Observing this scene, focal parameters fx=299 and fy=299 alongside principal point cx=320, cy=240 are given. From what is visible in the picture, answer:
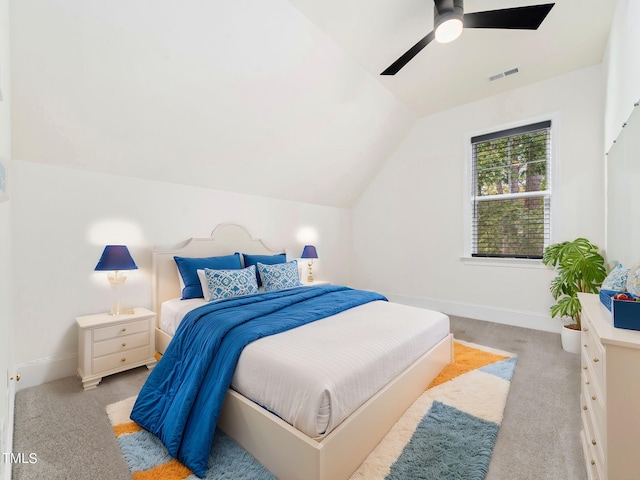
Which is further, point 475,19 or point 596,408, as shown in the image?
point 475,19

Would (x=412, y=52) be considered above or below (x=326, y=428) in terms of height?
above

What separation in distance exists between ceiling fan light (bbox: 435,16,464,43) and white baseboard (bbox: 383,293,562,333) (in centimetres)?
315

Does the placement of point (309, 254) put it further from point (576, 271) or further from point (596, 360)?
point (596, 360)

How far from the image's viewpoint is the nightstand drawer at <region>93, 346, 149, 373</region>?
89.7 inches

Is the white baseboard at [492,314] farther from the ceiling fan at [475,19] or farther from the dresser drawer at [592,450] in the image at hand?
the ceiling fan at [475,19]

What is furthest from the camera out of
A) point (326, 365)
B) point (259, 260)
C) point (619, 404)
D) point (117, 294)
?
point (259, 260)

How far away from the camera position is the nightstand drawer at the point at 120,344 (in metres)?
2.29

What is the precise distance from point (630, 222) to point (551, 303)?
186 centimetres

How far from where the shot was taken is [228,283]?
2746 millimetres

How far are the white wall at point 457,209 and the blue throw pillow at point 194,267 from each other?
2681 millimetres

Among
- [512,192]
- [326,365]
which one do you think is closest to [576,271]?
[512,192]

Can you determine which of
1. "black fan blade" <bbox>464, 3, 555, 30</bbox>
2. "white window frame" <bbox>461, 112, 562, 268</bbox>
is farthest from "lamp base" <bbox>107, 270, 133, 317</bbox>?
"white window frame" <bbox>461, 112, 562, 268</bbox>

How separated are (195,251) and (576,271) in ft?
12.3

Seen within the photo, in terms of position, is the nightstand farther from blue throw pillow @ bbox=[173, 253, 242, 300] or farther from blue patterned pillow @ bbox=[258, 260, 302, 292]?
blue patterned pillow @ bbox=[258, 260, 302, 292]
